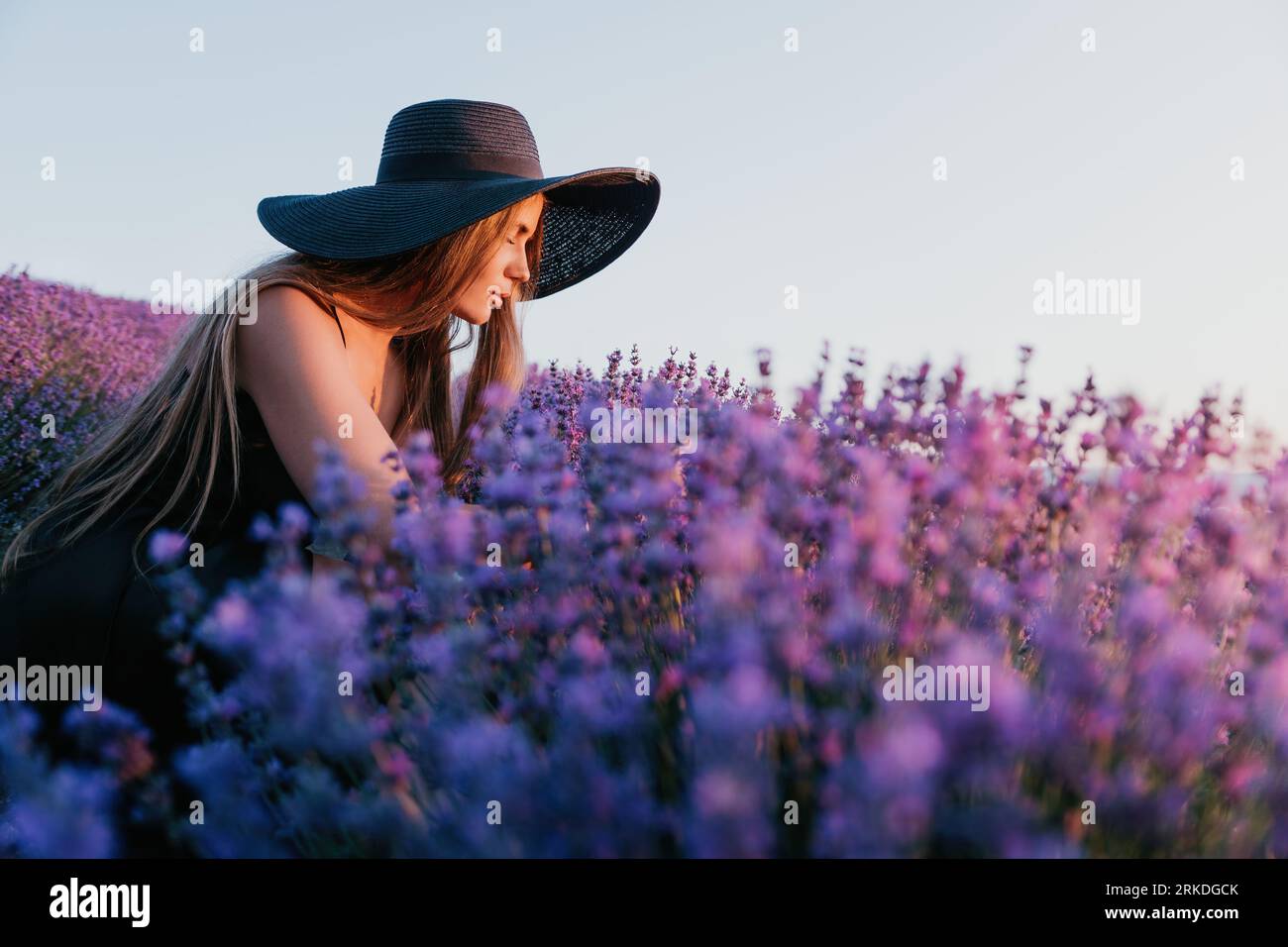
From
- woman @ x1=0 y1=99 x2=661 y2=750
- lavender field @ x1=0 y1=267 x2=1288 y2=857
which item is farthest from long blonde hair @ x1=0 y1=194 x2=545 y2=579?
lavender field @ x1=0 y1=267 x2=1288 y2=857

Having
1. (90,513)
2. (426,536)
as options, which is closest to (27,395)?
(90,513)

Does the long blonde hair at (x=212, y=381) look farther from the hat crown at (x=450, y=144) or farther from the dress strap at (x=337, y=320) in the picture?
the hat crown at (x=450, y=144)

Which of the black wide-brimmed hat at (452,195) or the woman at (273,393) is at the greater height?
the black wide-brimmed hat at (452,195)

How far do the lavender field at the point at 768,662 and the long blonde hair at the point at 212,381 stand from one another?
3.26 ft

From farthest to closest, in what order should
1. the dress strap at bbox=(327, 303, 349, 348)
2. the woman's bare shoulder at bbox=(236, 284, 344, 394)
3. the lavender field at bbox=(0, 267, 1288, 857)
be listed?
the dress strap at bbox=(327, 303, 349, 348) < the woman's bare shoulder at bbox=(236, 284, 344, 394) < the lavender field at bbox=(0, 267, 1288, 857)

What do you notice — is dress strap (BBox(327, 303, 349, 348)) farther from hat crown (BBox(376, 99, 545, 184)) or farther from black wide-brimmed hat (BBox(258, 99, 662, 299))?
hat crown (BBox(376, 99, 545, 184))

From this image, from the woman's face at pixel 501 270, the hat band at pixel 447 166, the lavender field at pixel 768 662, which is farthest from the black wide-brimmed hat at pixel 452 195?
the lavender field at pixel 768 662

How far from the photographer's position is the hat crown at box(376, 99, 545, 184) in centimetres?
257

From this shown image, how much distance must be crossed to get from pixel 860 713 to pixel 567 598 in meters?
0.38

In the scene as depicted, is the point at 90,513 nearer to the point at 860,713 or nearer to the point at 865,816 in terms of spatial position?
the point at 860,713

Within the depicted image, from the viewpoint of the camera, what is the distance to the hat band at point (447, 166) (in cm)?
256

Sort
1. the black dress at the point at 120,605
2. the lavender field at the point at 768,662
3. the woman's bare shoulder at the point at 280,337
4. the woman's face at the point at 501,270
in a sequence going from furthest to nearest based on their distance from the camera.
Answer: the woman's face at the point at 501,270, the woman's bare shoulder at the point at 280,337, the black dress at the point at 120,605, the lavender field at the point at 768,662

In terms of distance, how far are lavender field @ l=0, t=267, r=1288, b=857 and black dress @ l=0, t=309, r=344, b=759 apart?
0.52 meters

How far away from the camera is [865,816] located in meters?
0.74
